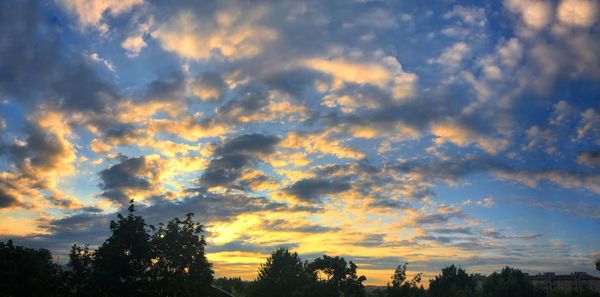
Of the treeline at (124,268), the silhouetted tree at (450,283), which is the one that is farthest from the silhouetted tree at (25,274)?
the silhouetted tree at (450,283)

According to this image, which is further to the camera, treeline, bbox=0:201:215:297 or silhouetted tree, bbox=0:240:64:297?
silhouetted tree, bbox=0:240:64:297

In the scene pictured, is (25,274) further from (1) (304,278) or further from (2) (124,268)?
(1) (304,278)

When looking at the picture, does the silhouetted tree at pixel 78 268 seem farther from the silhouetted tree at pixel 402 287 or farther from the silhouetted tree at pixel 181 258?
the silhouetted tree at pixel 402 287

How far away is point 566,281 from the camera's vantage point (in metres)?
154

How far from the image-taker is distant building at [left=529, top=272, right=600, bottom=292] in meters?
147

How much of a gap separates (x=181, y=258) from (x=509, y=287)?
103 metres

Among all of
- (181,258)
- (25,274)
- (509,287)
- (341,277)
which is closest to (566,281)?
(509,287)

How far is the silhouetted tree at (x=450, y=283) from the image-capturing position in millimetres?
136925

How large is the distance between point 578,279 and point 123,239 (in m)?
154

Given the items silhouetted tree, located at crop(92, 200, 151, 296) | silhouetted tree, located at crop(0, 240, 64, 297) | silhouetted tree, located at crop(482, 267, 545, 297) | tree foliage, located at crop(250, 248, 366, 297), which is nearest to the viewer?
silhouetted tree, located at crop(92, 200, 151, 296)

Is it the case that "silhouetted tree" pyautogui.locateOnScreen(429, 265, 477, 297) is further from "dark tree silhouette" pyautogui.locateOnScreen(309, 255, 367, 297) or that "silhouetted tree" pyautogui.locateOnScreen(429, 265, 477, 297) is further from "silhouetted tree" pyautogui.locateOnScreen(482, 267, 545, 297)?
"dark tree silhouette" pyautogui.locateOnScreen(309, 255, 367, 297)

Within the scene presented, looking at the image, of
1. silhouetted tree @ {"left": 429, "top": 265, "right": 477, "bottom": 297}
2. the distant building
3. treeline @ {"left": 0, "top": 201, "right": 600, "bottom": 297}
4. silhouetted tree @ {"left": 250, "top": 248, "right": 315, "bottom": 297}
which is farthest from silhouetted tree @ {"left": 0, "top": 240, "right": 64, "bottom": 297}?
the distant building

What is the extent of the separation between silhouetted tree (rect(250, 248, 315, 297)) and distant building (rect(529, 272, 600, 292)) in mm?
88404

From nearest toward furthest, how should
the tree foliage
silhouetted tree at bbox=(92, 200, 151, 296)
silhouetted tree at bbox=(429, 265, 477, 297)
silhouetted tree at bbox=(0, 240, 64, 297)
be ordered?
silhouetted tree at bbox=(92, 200, 151, 296) → silhouetted tree at bbox=(0, 240, 64, 297) → the tree foliage → silhouetted tree at bbox=(429, 265, 477, 297)
